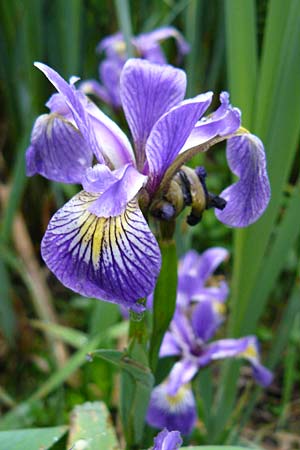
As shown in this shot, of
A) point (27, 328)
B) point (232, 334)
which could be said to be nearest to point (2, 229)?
point (27, 328)

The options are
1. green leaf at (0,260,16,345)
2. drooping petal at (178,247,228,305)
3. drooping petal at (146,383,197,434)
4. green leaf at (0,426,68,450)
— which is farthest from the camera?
green leaf at (0,260,16,345)

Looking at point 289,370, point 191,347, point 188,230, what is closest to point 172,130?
point 188,230

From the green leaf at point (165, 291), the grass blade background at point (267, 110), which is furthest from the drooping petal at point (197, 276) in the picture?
the green leaf at point (165, 291)

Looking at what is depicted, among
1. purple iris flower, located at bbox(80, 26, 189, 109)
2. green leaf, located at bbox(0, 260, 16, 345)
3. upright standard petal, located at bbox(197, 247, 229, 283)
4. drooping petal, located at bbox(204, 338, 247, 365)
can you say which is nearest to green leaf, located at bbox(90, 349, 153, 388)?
drooping petal, located at bbox(204, 338, 247, 365)

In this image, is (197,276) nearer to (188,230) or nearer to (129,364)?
(188,230)

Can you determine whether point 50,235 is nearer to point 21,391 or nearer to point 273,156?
point 273,156

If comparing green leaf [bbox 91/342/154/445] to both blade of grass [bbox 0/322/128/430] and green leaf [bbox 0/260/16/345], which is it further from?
green leaf [bbox 0/260/16/345]
